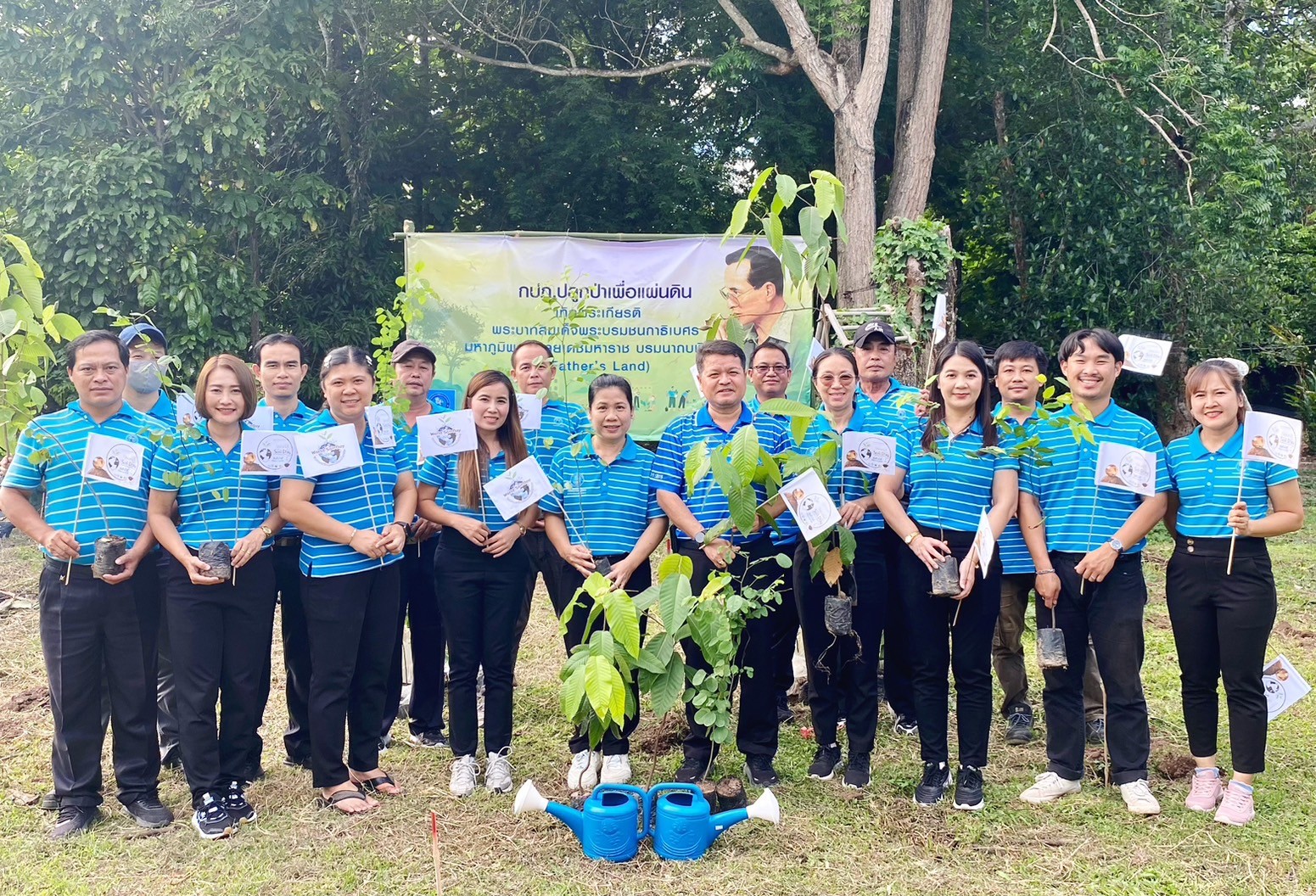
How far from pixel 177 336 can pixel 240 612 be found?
17.7 feet

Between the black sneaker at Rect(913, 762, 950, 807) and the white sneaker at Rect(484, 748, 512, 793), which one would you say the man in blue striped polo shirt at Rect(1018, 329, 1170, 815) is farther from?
the white sneaker at Rect(484, 748, 512, 793)

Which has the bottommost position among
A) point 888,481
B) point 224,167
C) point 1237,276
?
point 888,481

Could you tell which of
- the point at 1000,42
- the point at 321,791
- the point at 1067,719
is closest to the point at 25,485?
the point at 321,791

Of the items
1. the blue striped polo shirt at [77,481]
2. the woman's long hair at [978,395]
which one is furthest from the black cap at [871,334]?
the blue striped polo shirt at [77,481]

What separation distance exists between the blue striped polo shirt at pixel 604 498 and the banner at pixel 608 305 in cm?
337

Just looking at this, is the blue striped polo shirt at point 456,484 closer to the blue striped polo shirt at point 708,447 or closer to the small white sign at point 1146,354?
the blue striped polo shirt at point 708,447

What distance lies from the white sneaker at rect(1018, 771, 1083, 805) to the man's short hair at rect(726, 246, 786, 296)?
433 centimetres

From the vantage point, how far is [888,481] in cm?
381

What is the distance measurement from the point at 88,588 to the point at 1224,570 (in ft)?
12.2

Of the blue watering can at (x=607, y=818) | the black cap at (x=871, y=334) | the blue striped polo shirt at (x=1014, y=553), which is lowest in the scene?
the blue watering can at (x=607, y=818)

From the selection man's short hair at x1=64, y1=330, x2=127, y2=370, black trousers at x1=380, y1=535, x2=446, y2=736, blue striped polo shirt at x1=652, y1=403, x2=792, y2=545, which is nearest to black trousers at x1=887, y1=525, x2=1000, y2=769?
blue striped polo shirt at x1=652, y1=403, x2=792, y2=545

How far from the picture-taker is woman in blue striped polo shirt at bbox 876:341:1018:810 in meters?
Result: 3.68

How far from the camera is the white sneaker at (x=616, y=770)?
12.8ft

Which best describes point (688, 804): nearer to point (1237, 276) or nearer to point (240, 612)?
point (240, 612)
